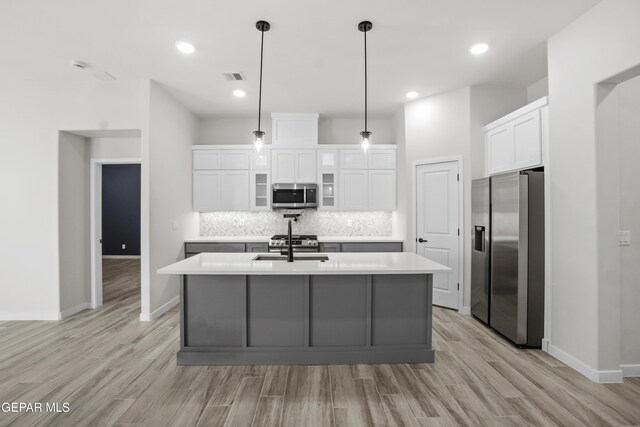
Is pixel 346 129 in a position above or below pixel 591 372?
above

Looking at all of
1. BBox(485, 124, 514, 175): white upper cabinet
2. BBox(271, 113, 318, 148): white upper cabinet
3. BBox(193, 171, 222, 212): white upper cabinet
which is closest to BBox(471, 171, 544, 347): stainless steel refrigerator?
BBox(485, 124, 514, 175): white upper cabinet

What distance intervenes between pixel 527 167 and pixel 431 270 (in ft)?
5.97

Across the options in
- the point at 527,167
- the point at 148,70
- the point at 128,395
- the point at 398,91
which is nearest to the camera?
the point at 128,395

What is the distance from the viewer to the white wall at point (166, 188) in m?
3.94

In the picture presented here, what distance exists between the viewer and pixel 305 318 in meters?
2.83

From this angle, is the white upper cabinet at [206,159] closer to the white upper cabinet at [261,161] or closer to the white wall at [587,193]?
the white upper cabinet at [261,161]

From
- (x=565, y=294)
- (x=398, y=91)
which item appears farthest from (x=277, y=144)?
(x=565, y=294)

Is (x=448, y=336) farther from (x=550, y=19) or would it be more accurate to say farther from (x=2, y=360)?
(x=2, y=360)

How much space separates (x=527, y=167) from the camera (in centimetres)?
333

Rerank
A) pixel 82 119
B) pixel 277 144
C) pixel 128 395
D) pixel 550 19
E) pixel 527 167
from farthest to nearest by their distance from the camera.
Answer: pixel 277 144
pixel 82 119
pixel 527 167
pixel 550 19
pixel 128 395

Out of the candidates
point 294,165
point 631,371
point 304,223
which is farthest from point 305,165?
point 631,371

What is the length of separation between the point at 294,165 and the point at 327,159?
0.58 metres

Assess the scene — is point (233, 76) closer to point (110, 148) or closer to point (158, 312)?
point (110, 148)

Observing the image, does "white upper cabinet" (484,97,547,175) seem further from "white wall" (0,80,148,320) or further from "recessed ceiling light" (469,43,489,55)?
"white wall" (0,80,148,320)
